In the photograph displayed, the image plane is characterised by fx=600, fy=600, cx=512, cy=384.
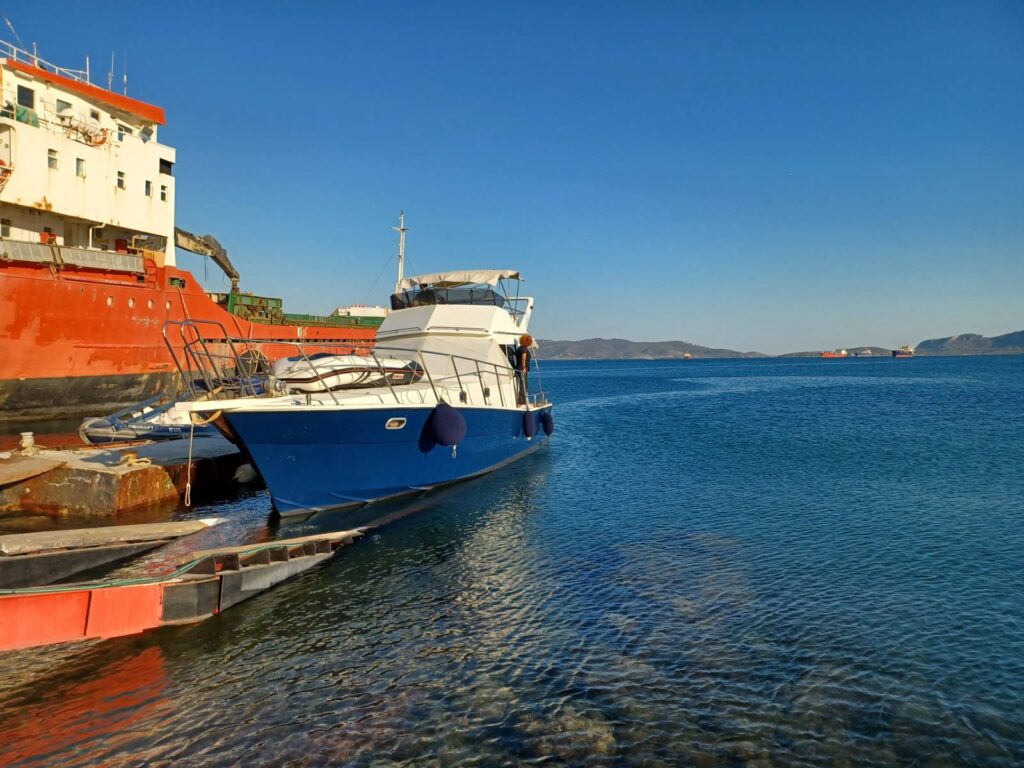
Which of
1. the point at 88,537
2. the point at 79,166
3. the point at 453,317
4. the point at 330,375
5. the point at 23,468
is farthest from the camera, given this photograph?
the point at 79,166

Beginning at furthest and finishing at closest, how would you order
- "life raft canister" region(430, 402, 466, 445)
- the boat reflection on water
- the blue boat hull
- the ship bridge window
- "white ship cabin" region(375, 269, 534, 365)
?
1. the ship bridge window
2. "white ship cabin" region(375, 269, 534, 365)
3. "life raft canister" region(430, 402, 466, 445)
4. the blue boat hull
5. the boat reflection on water

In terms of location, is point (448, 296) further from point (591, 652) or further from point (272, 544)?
point (591, 652)

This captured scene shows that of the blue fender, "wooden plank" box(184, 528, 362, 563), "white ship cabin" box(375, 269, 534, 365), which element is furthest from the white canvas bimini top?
"wooden plank" box(184, 528, 362, 563)

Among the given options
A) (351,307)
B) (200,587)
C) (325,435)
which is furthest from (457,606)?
(351,307)

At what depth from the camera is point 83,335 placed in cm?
Answer: 2427

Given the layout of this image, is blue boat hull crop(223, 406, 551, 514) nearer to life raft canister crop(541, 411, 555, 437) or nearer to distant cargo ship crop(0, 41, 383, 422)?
life raft canister crop(541, 411, 555, 437)

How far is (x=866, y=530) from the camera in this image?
11.8m

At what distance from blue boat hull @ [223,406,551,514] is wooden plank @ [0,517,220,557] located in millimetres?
1728

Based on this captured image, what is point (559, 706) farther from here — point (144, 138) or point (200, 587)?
point (144, 138)

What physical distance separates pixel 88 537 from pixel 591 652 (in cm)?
773

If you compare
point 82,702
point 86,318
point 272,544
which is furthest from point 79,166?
point 82,702

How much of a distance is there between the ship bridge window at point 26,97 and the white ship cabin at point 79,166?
36 mm

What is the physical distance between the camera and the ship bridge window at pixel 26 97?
2611cm

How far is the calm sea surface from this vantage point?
529 cm
